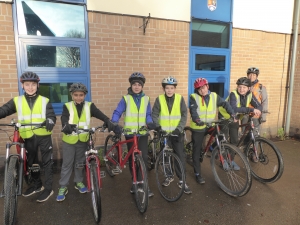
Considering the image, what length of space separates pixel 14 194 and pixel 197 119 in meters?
2.59

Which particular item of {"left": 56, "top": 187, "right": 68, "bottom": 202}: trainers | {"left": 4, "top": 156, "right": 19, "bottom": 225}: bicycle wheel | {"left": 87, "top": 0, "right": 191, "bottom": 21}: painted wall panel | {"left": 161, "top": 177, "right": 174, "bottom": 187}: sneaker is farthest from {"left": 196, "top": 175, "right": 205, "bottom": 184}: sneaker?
{"left": 87, "top": 0, "right": 191, "bottom": 21}: painted wall panel

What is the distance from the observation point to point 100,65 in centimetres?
454

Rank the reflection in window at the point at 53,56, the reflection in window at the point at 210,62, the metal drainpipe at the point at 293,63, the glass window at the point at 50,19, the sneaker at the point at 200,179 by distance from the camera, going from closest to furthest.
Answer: the sneaker at the point at 200,179 < the glass window at the point at 50,19 < the reflection in window at the point at 53,56 < the reflection in window at the point at 210,62 < the metal drainpipe at the point at 293,63

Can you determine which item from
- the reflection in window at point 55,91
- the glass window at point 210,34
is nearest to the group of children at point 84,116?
the reflection in window at point 55,91

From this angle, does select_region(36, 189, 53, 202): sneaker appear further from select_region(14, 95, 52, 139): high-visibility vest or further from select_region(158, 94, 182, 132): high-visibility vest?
select_region(158, 94, 182, 132): high-visibility vest

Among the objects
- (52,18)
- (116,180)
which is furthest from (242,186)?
(52,18)

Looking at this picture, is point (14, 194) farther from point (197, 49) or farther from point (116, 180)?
point (197, 49)

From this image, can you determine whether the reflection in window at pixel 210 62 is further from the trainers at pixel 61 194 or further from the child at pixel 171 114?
the trainers at pixel 61 194

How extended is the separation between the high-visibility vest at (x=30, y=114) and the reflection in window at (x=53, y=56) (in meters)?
1.40

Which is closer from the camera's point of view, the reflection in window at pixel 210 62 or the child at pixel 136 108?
the child at pixel 136 108

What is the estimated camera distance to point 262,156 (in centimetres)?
385

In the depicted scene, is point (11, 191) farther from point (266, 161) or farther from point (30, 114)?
point (266, 161)

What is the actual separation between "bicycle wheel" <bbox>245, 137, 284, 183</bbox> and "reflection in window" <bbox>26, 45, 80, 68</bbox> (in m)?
3.70

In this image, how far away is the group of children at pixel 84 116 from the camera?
9.97ft
